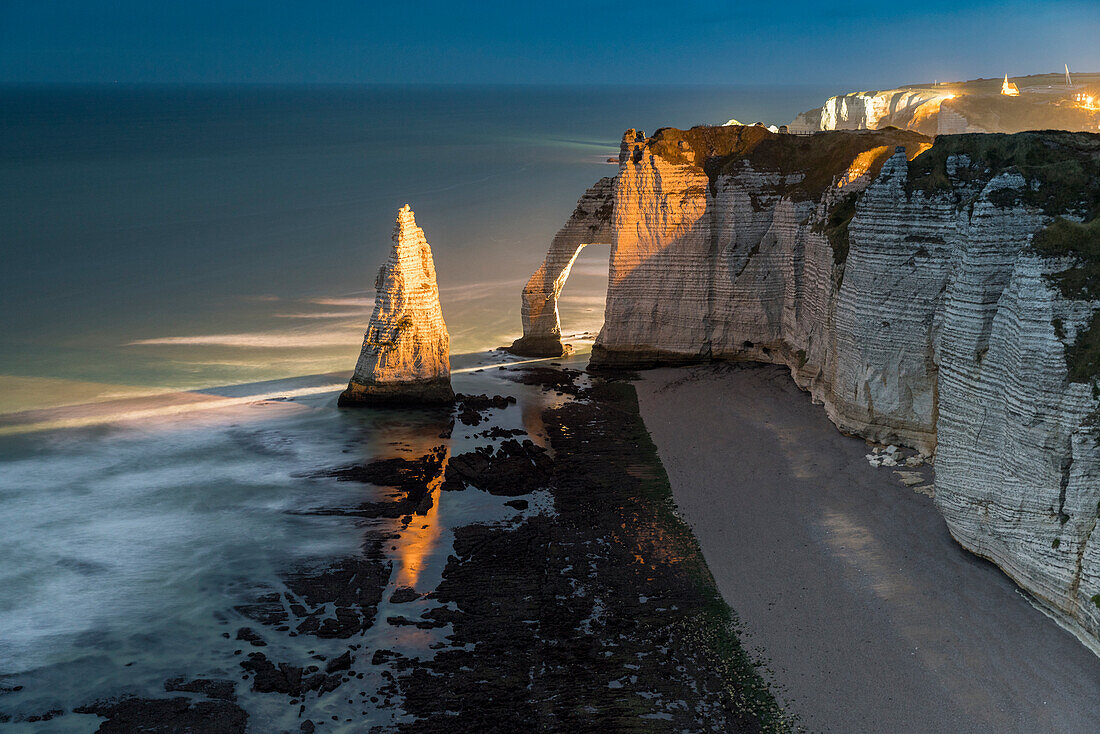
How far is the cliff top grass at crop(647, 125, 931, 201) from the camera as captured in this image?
26.2 meters

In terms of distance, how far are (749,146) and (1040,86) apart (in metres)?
78.4

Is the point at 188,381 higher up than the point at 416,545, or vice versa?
the point at 188,381

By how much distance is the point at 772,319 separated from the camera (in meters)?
27.2

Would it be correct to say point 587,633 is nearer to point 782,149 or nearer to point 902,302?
point 902,302

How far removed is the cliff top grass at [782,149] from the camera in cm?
2623

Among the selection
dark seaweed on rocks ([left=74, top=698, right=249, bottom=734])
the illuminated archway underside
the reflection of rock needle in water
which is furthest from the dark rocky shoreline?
the illuminated archway underside

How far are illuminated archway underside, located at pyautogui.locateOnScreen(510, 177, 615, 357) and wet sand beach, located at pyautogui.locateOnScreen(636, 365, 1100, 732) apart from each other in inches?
391

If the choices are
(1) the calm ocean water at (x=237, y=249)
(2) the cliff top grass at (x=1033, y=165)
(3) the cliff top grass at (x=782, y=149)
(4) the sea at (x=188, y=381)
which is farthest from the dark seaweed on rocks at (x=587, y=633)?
(1) the calm ocean water at (x=237, y=249)

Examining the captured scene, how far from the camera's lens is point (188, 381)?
97.0 feet

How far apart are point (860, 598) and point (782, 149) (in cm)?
1616

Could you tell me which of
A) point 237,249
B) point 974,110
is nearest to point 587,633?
point 237,249

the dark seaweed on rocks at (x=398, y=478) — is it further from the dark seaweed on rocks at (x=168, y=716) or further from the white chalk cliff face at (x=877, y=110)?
the white chalk cliff face at (x=877, y=110)

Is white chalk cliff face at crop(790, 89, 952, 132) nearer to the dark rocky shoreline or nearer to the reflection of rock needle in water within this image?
the dark rocky shoreline

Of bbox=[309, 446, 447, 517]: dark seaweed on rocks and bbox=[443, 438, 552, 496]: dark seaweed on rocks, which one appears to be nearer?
bbox=[309, 446, 447, 517]: dark seaweed on rocks
